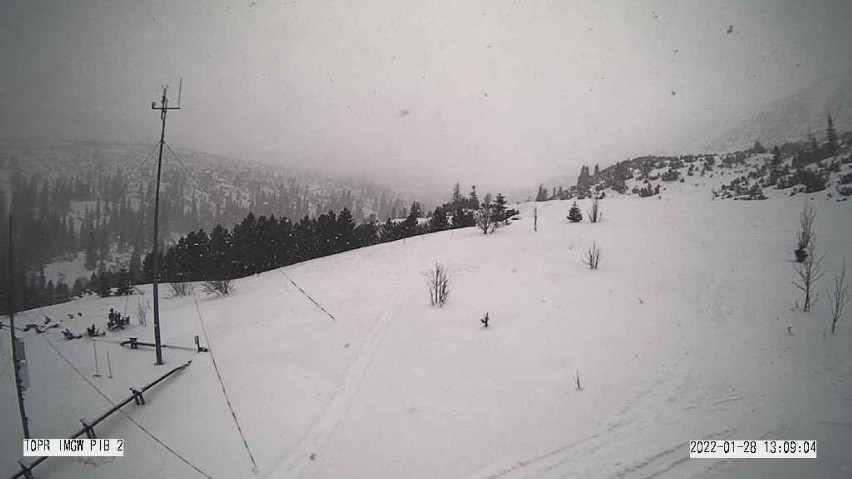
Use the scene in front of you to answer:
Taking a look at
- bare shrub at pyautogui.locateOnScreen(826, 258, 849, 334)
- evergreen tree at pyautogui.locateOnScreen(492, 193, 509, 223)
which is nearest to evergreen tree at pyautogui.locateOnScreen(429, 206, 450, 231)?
evergreen tree at pyautogui.locateOnScreen(492, 193, 509, 223)

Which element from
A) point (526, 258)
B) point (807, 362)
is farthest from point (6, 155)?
point (807, 362)

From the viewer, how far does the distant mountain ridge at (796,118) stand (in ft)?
134

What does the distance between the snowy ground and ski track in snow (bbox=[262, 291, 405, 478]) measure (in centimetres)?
4

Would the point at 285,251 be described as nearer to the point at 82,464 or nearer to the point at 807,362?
the point at 82,464

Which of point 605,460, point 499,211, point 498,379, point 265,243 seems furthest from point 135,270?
point 605,460

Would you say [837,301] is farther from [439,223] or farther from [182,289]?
[182,289]

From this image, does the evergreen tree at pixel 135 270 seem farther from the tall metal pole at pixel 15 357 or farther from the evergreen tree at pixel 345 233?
the tall metal pole at pixel 15 357

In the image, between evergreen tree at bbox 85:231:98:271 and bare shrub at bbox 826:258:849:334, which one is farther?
evergreen tree at bbox 85:231:98:271

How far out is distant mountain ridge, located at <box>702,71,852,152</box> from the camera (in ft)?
134

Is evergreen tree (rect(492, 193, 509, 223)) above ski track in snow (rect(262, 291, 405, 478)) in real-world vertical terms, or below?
above

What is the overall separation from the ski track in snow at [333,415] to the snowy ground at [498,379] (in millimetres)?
35

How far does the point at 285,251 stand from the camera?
35156 mm

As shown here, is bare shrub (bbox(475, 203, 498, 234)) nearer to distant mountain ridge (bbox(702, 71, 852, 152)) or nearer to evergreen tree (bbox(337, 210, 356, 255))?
evergreen tree (bbox(337, 210, 356, 255))

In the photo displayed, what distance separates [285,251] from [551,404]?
35138 mm
